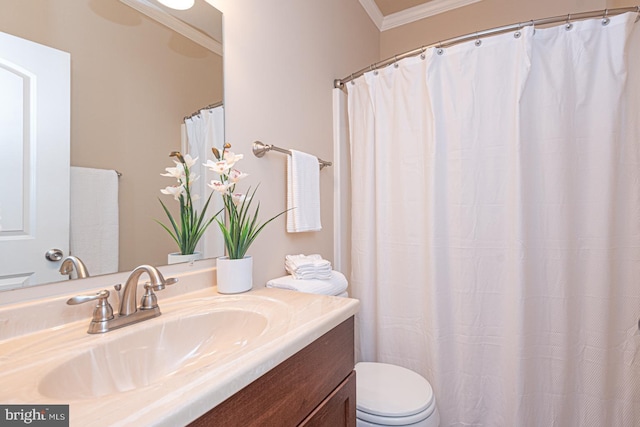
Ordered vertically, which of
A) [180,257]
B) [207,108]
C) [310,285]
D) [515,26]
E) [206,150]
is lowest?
[310,285]

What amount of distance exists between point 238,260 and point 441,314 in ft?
3.43

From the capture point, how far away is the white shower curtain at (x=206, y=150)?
1033 mm

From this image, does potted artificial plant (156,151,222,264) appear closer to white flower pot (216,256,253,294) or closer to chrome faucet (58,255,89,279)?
white flower pot (216,256,253,294)

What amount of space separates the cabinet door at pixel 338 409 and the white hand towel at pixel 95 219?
646 millimetres

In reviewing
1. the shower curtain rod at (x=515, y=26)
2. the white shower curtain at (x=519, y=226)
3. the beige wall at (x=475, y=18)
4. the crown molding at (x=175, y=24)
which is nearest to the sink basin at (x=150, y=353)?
the crown molding at (x=175, y=24)

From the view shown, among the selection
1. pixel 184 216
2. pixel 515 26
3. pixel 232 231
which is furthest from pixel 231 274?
pixel 515 26

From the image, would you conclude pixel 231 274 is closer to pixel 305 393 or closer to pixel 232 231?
pixel 232 231

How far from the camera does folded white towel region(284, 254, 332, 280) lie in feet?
4.23

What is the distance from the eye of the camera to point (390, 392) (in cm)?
120

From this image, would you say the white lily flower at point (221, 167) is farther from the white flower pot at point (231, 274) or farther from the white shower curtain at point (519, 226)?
the white shower curtain at point (519, 226)

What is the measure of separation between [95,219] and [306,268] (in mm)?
760

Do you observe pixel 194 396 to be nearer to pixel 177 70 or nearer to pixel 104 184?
pixel 104 184

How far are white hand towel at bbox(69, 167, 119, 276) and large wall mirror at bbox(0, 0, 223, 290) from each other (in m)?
0.02

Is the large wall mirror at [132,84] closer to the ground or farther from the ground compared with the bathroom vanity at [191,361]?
farther from the ground
